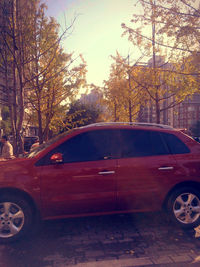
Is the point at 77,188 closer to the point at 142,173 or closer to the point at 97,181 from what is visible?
the point at 97,181

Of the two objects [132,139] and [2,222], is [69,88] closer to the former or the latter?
[132,139]

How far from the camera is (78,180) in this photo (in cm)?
388

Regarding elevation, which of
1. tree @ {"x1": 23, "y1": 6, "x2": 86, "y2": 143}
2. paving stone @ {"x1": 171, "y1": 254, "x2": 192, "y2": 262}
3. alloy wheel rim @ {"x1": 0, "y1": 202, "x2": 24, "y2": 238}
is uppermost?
tree @ {"x1": 23, "y1": 6, "x2": 86, "y2": 143}

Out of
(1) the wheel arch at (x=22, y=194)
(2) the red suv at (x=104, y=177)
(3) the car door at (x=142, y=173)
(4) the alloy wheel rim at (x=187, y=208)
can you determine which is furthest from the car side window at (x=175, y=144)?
(1) the wheel arch at (x=22, y=194)

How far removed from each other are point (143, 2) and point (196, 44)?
2.72m

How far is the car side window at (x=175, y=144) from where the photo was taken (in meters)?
4.29

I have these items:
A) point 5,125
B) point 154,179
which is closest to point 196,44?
point 154,179

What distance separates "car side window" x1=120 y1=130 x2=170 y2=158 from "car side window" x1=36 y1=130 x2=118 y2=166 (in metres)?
0.18

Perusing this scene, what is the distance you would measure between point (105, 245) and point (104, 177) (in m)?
1.02

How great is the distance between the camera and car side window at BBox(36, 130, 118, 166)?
397 centimetres

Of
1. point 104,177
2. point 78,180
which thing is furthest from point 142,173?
point 78,180

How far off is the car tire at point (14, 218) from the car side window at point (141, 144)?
1.82 m

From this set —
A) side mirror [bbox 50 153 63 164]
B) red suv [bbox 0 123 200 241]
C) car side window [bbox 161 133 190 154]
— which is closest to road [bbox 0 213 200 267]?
red suv [bbox 0 123 200 241]

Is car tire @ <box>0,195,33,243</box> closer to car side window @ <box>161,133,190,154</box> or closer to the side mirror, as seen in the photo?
the side mirror
